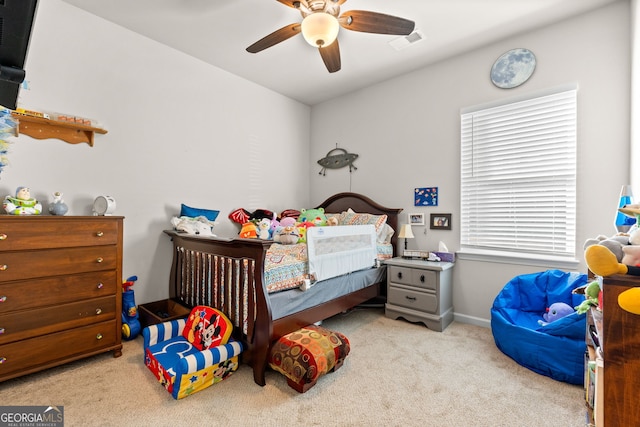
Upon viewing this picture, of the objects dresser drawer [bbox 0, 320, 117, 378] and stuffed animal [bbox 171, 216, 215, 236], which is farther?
stuffed animal [bbox 171, 216, 215, 236]

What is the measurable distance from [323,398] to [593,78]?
3090 mm

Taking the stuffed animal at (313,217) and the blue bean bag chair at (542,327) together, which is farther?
the stuffed animal at (313,217)

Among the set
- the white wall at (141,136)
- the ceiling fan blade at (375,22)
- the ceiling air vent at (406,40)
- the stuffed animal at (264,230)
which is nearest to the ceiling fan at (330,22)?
the ceiling fan blade at (375,22)

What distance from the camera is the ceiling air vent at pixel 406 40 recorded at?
8.65 feet

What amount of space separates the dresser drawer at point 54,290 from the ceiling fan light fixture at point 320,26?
2121 mm

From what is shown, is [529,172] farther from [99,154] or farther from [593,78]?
[99,154]

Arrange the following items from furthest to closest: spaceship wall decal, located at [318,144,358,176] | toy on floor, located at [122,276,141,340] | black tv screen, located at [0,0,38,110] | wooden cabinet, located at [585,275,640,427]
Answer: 1. spaceship wall decal, located at [318,144,358,176]
2. toy on floor, located at [122,276,141,340]
3. wooden cabinet, located at [585,275,640,427]
4. black tv screen, located at [0,0,38,110]

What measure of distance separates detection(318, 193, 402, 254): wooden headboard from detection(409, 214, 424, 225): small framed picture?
15cm

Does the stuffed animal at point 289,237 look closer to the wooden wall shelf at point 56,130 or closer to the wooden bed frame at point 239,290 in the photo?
the wooden bed frame at point 239,290


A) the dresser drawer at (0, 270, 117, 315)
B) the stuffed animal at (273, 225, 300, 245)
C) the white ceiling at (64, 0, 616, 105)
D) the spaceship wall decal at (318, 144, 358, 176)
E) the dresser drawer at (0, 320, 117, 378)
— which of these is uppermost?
the white ceiling at (64, 0, 616, 105)

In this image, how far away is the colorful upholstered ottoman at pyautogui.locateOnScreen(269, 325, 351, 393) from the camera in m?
1.72

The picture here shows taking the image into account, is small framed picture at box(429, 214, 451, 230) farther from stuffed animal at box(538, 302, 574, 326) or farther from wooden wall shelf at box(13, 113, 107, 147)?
wooden wall shelf at box(13, 113, 107, 147)

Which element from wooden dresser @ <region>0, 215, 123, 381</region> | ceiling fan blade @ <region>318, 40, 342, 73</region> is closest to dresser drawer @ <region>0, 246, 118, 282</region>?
wooden dresser @ <region>0, 215, 123, 381</region>

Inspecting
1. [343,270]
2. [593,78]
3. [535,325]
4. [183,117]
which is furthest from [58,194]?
[593,78]
